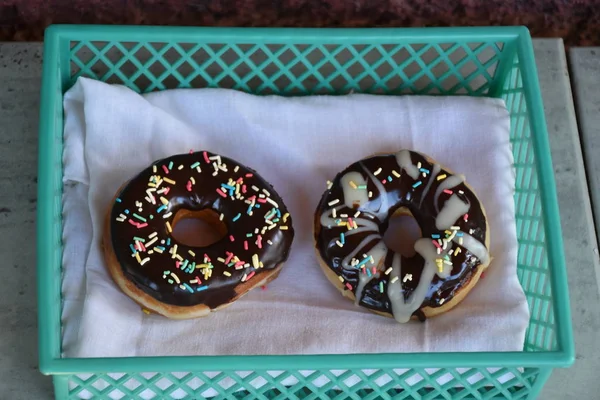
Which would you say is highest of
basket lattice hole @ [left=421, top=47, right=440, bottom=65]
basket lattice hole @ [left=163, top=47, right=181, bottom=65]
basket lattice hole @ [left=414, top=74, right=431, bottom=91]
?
basket lattice hole @ [left=421, top=47, right=440, bottom=65]

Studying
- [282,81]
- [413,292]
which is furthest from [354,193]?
[282,81]

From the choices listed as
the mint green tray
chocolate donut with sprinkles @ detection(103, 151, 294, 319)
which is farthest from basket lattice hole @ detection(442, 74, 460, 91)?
chocolate donut with sprinkles @ detection(103, 151, 294, 319)

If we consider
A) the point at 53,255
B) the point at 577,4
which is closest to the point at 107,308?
the point at 53,255

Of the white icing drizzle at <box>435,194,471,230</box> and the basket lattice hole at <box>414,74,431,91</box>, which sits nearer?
the white icing drizzle at <box>435,194,471,230</box>

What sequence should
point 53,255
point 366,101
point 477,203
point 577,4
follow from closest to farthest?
point 53,255, point 477,203, point 366,101, point 577,4

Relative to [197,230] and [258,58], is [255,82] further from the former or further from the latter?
[197,230]

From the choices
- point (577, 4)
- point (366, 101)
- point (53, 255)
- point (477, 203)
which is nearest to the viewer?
point (53, 255)

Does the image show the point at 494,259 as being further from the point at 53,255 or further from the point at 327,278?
the point at 53,255

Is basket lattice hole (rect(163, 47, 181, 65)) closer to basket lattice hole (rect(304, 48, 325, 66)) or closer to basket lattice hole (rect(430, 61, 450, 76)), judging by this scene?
basket lattice hole (rect(304, 48, 325, 66))
